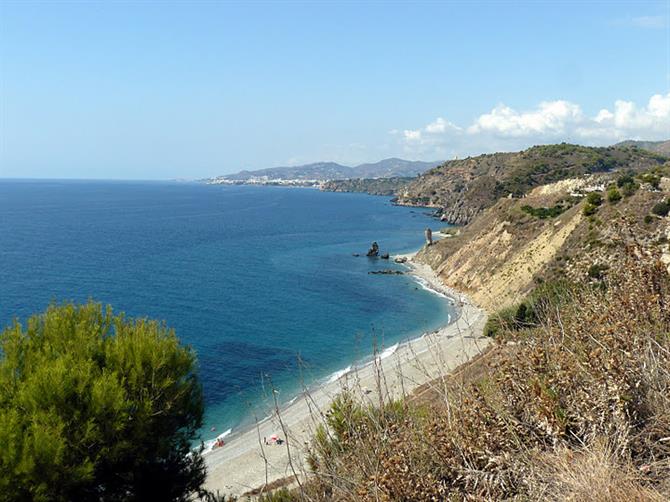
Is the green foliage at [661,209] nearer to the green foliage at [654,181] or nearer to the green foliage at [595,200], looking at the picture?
the green foliage at [654,181]

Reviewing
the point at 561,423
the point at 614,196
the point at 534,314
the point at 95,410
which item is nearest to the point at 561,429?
the point at 561,423

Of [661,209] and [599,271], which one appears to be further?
[661,209]

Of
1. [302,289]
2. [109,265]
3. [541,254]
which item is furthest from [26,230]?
[541,254]

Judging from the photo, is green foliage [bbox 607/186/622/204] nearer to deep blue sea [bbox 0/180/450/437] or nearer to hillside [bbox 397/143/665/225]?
deep blue sea [bbox 0/180/450/437]

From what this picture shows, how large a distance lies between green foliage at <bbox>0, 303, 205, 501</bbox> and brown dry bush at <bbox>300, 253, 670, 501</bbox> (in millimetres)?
6473

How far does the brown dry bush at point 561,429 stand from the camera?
14.4 ft

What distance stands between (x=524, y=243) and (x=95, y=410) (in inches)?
2035

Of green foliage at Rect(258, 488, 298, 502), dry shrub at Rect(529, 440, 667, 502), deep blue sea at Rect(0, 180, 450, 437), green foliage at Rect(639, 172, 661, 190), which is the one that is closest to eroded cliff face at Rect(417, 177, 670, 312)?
green foliage at Rect(639, 172, 661, 190)

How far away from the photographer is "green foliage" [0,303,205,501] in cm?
922

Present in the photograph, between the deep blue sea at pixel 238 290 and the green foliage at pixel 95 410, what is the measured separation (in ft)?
10.4

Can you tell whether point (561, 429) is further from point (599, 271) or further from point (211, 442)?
point (211, 442)

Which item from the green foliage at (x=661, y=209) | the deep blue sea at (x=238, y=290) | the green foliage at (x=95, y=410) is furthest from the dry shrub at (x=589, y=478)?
the green foliage at (x=661, y=209)

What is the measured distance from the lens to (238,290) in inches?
2251

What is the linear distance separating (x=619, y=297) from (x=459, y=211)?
125 metres
